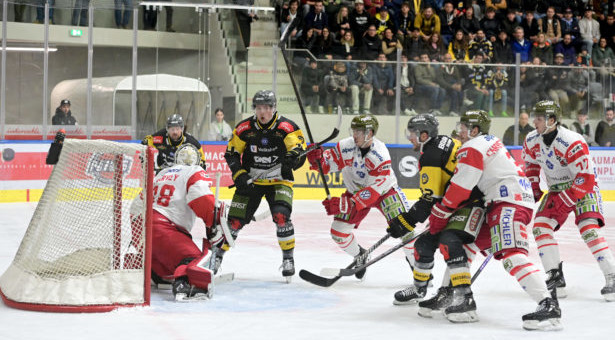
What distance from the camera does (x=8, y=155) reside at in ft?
33.8

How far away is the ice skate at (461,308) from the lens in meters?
4.57

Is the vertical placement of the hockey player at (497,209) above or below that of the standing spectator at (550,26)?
below

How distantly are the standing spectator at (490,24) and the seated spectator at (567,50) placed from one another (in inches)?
35.8

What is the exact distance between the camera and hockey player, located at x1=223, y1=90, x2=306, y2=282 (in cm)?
595

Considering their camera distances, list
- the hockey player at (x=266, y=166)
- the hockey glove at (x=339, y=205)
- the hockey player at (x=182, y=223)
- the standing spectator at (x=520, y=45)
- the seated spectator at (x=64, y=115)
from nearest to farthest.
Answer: the hockey player at (x=182, y=223) < the hockey glove at (x=339, y=205) < the hockey player at (x=266, y=166) < the seated spectator at (x=64, y=115) < the standing spectator at (x=520, y=45)

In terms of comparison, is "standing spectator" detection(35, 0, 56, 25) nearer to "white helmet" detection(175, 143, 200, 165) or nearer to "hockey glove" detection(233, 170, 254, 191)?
"hockey glove" detection(233, 170, 254, 191)

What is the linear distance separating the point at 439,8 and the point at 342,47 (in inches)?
84.0

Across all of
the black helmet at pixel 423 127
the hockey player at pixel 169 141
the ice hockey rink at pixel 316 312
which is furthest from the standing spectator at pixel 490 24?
the black helmet at pixel 423 127

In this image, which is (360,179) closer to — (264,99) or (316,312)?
(264,99)

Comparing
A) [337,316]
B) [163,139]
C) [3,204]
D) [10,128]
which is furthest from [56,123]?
[337,316]

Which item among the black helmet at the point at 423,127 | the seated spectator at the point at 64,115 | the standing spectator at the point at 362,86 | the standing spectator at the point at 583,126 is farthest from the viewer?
the standing spectator at the point at 583,126

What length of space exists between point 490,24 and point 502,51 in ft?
4.30

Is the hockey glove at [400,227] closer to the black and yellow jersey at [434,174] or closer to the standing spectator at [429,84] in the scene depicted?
the black and yellow jersey at [434,174]

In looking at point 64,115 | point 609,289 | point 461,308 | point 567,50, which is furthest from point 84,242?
point 567,50
